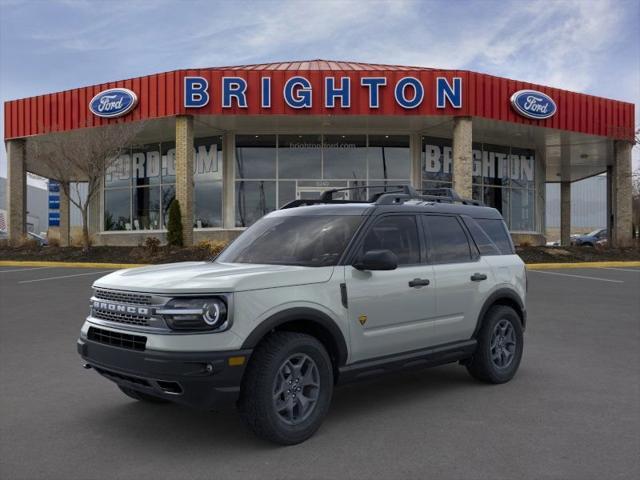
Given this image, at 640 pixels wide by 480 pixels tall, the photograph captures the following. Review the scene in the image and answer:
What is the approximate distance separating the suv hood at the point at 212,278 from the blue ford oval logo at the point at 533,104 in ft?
66.0

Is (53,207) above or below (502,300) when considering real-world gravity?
above

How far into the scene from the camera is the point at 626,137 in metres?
26.0

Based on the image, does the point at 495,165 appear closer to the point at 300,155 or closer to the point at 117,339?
the point at 300,155

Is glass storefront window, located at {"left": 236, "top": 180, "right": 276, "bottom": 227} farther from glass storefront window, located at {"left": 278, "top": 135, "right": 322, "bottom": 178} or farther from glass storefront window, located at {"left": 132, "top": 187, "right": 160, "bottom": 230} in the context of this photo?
glass storefront window, located at {"left": 132, "top": 187, "right": 160, "bottom": 230}

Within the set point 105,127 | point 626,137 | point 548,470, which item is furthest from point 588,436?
point 626,137

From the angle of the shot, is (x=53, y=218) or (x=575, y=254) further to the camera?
(x=53, y=218)

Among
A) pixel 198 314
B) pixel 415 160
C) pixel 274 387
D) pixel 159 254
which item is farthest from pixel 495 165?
pixel 198 314

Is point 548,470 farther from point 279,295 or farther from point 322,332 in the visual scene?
point 279,295

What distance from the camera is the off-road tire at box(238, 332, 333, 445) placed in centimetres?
404

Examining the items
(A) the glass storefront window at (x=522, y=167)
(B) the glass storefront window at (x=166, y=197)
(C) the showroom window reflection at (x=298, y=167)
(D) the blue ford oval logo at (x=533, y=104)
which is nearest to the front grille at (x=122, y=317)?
(C) the showroom window reflection at (x=298, y=167)

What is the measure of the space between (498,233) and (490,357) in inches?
54.5

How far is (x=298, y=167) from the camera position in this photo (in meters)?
25.0

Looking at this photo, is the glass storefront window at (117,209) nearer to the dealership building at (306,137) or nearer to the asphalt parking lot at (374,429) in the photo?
the dealership building at (306,137)

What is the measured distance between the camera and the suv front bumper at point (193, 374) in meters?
3.87
